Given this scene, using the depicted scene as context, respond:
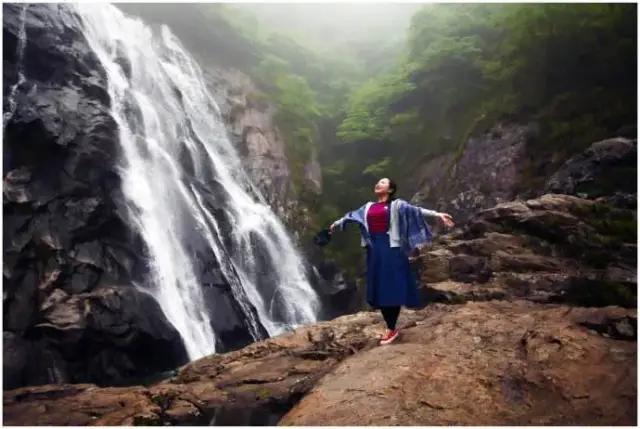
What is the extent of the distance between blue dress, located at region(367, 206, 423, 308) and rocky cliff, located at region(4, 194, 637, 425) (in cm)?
46

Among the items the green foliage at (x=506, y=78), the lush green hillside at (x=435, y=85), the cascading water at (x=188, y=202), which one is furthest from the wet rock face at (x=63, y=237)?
the green foliage at (x=506, y=78)

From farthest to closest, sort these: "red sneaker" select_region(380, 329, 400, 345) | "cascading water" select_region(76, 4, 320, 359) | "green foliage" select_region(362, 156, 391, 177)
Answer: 1. "green foliage" select_region(362, 156, 391, 177)
2. "cascading water" select_region(76, 4, 320, 359)
3. "red sneaker" select_region(380, 329, 400, 345)

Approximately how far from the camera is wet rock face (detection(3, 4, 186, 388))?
9.30m

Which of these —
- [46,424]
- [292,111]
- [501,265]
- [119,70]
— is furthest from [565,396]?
[292,111]

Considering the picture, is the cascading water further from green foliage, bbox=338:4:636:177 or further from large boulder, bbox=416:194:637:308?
large boulder, bbox=416:194:637:308

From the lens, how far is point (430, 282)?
802 centimetres

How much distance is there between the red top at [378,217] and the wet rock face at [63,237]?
254 inches

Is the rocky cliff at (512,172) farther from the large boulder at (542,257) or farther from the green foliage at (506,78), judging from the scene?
the large boulder at (542,257)

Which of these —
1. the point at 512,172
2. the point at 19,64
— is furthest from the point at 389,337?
the point at 19,64

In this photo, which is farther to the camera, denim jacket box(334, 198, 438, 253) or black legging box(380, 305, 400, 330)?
black legging box(380, 305, 400, 330)

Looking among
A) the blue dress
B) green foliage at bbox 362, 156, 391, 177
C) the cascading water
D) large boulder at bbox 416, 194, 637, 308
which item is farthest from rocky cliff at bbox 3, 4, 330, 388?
the blue dress

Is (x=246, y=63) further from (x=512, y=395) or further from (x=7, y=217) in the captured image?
(x=512, y=395)

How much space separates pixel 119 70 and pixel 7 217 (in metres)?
6.56

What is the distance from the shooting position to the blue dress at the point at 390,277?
16.5 feet
